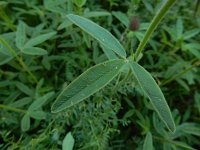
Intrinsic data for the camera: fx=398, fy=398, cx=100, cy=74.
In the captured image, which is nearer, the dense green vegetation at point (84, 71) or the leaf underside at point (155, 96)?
the leaf underside at point (155, 96)

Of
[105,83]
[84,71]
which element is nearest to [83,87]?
[105,83]

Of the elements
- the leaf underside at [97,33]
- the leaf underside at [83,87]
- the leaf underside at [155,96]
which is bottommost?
the leaf underside at [155,96]

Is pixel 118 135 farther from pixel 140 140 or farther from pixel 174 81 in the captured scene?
pixel 174 81

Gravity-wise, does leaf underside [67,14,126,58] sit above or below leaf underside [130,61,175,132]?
above

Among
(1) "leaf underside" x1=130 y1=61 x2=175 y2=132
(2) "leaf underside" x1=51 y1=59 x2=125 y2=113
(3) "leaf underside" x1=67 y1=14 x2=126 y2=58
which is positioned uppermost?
(3) "leaf underside" x1=67 y1=14 x2=126 y2=58

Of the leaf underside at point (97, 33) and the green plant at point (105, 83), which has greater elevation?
the leaf underside at point (97, 33)

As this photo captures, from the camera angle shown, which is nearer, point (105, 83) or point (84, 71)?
point (105, 83)

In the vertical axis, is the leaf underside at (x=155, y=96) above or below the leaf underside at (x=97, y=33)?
below

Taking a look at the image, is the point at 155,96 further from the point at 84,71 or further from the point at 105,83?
the point at 84,71
